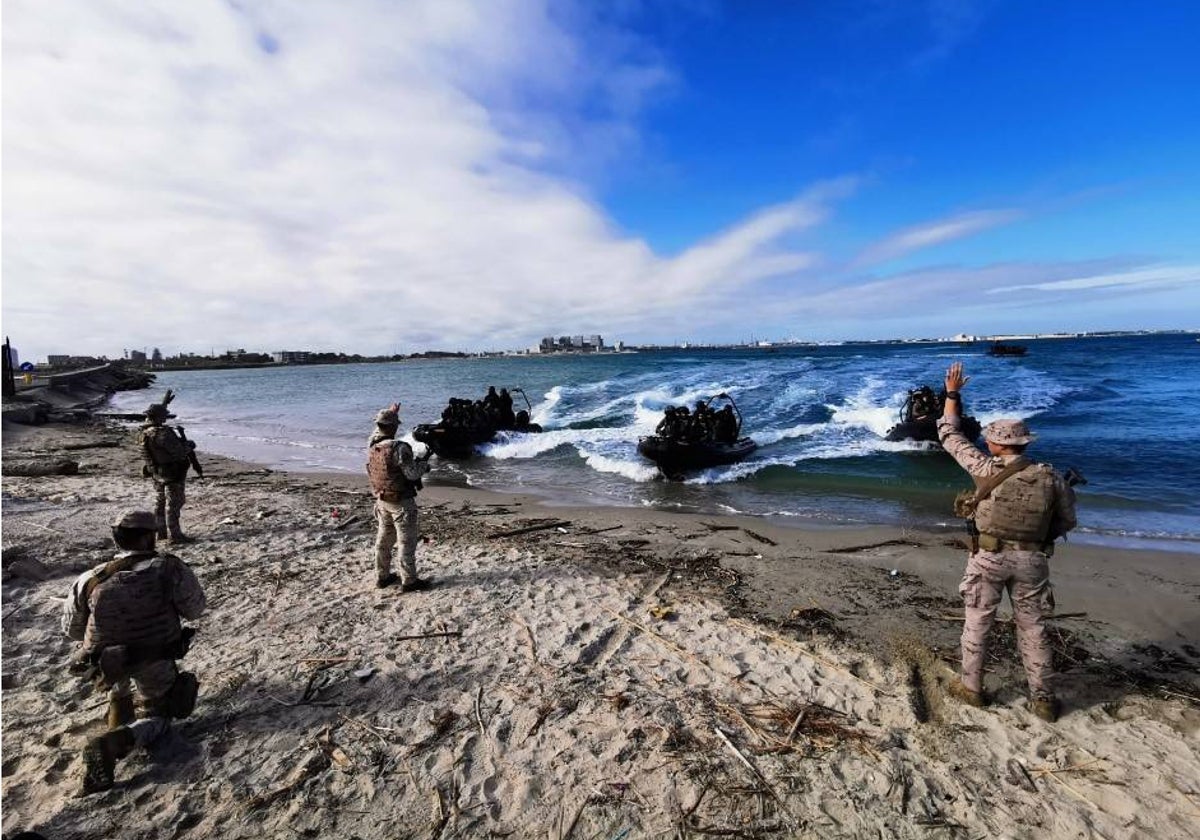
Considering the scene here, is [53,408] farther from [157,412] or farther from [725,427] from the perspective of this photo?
[725,427]

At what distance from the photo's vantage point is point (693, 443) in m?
14.6

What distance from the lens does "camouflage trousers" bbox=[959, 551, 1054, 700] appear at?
12.8 feet

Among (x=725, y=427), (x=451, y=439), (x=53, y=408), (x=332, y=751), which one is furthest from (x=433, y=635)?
(x=53, y=408)

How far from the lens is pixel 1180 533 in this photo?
9.42 meters

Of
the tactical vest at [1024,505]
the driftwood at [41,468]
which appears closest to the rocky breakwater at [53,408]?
the driftwood at [41,468]

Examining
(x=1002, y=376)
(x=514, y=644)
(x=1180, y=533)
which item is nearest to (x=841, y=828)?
(x=514, y=644)

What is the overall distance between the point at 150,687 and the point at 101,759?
1.49 feet

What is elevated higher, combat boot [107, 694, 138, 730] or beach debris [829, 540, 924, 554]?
combat boot [107, 694, 138, 730]

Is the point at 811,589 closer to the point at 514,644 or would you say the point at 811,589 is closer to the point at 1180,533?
the point at 514,644

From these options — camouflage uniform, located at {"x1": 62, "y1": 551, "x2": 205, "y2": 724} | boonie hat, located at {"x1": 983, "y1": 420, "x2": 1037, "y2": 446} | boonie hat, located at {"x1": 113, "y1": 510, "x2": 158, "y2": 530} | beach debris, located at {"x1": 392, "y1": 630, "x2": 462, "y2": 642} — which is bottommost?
beach debris, located at {"x1": 392, "y1": 630, "x2": 462, "y2": 642}

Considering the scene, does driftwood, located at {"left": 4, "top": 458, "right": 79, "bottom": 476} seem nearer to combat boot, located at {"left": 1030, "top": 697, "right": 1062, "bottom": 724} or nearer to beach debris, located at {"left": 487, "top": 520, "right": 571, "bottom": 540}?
beach debris, located at {"left": 487, "top": 520, "right": 571, "bottom": 540}

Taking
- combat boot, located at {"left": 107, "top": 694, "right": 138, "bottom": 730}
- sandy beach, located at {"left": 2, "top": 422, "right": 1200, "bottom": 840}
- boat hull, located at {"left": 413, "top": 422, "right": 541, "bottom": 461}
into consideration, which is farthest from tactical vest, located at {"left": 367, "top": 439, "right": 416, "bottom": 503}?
boat hull, located at {"left": 413, "top": 422, "right": 541, "bottom": 461}

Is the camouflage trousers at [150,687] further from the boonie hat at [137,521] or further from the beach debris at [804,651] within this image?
the beach debris at [804,651]

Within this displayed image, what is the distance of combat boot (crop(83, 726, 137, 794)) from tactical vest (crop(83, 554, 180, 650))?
1.75 feet
